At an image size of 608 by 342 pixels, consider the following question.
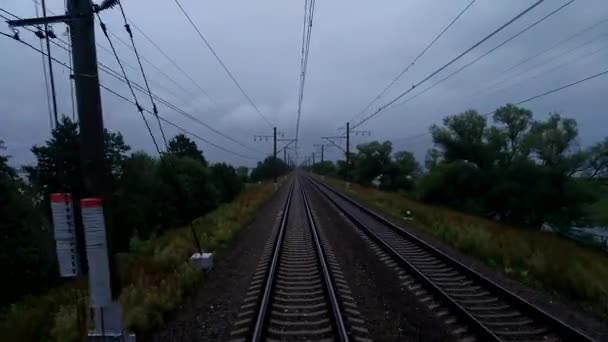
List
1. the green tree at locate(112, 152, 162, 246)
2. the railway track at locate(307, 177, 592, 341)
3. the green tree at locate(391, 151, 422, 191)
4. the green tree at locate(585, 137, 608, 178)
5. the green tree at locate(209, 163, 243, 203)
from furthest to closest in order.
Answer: the green tree at locate(391, 151, 422, 191)
the green tree at locate(209, 163, 243, 203)
the green tree at locate(112, 152, 162, 246)
the green tree at locate(585, 137, 608, 178)
the railway track at locate(307, 177, 592, 341)

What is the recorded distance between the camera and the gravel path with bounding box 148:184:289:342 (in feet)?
21.9

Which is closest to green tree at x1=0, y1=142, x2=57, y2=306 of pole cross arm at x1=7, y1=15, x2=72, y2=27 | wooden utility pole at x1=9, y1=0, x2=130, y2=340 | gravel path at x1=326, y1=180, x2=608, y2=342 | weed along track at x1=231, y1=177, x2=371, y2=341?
weed along track at x1=231, y1=177, x2=371, y2=341

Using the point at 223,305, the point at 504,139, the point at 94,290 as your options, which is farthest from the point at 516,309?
the point at 504,139

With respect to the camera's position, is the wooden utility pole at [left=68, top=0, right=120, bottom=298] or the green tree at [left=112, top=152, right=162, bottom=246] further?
the green tree at [left=112, top=152, right=162, bottom=246]

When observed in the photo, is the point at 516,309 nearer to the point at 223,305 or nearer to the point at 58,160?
the point at 223,305

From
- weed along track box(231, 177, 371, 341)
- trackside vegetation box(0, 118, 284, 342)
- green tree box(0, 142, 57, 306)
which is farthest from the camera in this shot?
green tree box(0, 142, 57, 306)

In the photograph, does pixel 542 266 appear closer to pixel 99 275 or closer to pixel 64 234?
pixel 99 275

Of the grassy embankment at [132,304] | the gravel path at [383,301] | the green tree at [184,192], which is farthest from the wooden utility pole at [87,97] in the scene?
the green tree at [184,192]

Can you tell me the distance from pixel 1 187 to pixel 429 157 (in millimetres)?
42826

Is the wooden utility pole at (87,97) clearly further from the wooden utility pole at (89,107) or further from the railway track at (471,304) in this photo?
the railway track at (471,304)

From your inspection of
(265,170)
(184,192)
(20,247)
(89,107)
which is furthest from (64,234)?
(265,170)

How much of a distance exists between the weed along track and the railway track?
1469 millimetres

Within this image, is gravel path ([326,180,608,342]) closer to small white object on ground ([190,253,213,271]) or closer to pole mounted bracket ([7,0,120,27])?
small white object on ground ([190,253,213,271])

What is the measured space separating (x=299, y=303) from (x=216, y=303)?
1607mm
